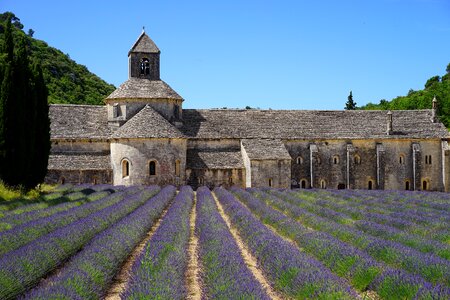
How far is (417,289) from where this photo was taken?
7520mm

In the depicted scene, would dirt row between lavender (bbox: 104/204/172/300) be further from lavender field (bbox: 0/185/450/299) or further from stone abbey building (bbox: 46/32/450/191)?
stone abbey building (bbox: 46/32/450/191)

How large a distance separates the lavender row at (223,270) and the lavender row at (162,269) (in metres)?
0.45

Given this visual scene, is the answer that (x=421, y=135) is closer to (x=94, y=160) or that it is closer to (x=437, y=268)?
(x=94, y=160)

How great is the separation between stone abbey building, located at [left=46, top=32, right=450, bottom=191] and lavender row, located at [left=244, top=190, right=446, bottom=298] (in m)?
21.0

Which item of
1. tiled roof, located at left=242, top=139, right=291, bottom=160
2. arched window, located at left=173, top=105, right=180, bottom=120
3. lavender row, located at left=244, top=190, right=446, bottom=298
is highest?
arched window, located at left=173, top=105, right=180, bottom=120

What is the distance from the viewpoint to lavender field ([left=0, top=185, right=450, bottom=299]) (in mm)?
7922

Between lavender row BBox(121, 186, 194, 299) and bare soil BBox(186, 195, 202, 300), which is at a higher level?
lavender row BBox(121, 186, 194, 299)

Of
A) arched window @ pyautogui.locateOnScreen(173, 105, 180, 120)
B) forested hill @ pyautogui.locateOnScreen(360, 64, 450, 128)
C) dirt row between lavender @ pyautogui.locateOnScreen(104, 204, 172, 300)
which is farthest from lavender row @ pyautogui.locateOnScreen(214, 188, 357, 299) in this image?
forested hill @ pyautogui.locateOnScreen(360, 64, 450, 128)

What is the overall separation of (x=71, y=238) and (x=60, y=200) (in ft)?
35.6

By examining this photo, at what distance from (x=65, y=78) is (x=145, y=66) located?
31.1 meters

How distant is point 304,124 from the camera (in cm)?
4147

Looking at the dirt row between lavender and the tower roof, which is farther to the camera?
the tower roof

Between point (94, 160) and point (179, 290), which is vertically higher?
point (94, 160)

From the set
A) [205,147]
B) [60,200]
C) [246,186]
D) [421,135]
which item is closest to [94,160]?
[205,147]
